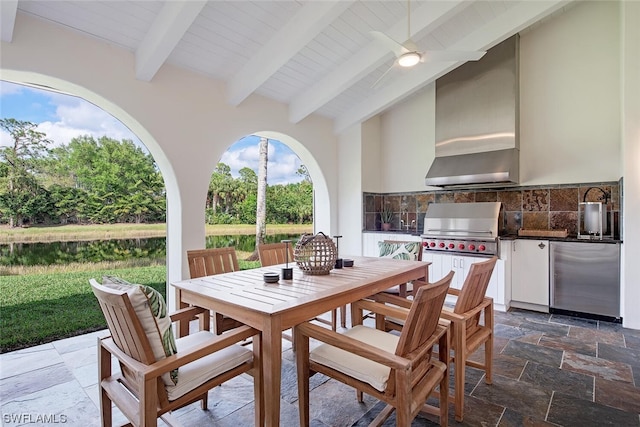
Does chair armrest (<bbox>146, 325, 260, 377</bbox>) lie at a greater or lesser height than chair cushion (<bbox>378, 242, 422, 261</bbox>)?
lesser

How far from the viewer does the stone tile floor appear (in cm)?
190

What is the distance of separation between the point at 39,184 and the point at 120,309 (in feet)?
12.2

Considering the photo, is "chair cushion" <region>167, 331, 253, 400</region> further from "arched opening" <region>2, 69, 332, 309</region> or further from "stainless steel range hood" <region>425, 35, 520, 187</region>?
"stainless steel range hood" <region>425, 35, 520, 187</region>

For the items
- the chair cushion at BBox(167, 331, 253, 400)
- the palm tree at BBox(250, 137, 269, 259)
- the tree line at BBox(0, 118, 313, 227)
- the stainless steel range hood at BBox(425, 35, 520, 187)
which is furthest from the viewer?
the palm tree at BBox(250, 137, 269, 259)

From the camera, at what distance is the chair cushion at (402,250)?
10.8 ft

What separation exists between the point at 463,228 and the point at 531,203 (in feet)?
3.33

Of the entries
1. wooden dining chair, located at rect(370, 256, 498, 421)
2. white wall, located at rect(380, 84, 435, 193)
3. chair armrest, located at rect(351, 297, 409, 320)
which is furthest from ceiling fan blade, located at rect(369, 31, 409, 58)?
white wall, located at rect(380, 84, 435, 193)

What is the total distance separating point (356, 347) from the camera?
4.68 ft

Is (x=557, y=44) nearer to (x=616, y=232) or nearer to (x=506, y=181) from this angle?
(x=506, y=181)

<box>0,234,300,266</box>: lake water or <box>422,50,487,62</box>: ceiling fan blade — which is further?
<box>0,234,300,266</box>: lake water

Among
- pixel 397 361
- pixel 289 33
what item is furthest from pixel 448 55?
pixel 397 361

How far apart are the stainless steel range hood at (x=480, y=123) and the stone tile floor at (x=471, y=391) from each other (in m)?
2.10

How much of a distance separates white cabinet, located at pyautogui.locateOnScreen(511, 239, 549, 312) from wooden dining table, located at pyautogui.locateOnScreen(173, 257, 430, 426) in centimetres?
214

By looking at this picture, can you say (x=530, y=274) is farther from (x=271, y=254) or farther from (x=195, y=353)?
(x=195, y=353)
